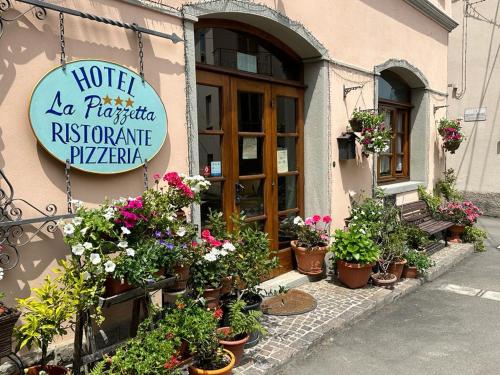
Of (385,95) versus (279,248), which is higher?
(385,95)

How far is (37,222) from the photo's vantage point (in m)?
2.69

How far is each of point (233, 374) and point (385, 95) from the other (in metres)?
5.85

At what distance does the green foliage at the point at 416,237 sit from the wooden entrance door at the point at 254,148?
1.80m

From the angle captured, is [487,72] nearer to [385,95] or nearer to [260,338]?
[385,95]

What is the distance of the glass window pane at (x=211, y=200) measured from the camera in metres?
4.21

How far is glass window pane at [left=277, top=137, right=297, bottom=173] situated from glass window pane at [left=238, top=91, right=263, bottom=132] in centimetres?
47

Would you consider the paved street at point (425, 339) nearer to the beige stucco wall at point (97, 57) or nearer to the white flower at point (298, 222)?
the white flower at point (298, 222)

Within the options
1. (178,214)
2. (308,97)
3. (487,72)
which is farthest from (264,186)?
(487,72)

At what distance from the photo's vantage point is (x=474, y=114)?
10055mm

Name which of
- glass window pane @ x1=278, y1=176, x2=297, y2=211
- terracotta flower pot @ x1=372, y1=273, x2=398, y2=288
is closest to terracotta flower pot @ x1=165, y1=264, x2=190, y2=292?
glass window pane @ x1=278, y1=176, x2=297, y2=211

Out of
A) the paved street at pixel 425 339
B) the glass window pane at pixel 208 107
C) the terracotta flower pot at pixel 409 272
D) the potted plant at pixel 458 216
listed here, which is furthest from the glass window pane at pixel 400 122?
the glass window pane at pixel 208 107

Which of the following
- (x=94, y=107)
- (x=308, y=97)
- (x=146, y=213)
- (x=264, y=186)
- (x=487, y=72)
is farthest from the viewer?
(x=487, y=72)

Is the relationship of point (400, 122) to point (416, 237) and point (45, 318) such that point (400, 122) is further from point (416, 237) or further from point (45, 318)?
point (45, 318)

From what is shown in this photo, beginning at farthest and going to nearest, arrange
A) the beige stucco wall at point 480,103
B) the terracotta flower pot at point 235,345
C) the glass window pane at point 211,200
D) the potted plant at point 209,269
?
1. the beige stucco wall at point 480,103
2. the glass window pane at point 211,200
3. the potted plant at point 209,269
4. the terracotta flower pot at point 235,345
